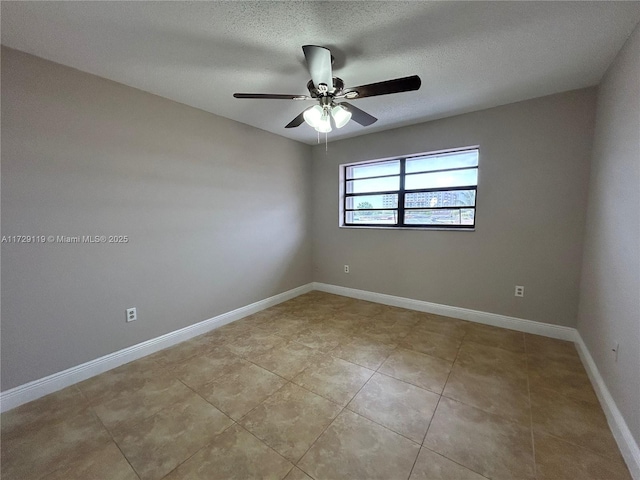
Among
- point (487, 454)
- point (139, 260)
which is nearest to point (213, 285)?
point (139, 260)

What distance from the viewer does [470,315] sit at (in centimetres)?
302

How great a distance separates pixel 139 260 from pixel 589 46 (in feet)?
12.7

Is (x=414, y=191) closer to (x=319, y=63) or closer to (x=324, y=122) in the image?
(x=324, y=122)

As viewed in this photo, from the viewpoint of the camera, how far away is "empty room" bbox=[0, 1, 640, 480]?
140 centimetres

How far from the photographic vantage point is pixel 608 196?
1.89 metres

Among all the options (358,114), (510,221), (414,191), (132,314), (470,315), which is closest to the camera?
(358,114)

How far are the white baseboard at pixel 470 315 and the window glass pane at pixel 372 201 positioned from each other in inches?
51.1

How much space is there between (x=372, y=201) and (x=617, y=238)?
251 centimetres

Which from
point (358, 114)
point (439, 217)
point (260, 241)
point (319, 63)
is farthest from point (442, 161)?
point (260, 241)

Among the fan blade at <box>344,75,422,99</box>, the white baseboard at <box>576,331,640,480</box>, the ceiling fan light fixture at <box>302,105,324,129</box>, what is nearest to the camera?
the white baseboard at <box>576,331,640,480</box>

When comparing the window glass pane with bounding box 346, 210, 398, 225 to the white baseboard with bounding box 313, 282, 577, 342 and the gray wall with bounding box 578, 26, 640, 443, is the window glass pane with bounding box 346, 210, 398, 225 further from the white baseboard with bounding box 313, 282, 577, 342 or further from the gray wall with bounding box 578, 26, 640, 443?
the gray wall with bounding box 578, 26, 640, 443

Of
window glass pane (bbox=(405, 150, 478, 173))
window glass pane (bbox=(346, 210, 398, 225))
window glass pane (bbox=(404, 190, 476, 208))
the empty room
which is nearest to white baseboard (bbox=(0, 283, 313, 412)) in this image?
the empty room

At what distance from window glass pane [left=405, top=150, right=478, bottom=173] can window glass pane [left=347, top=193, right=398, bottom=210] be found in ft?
1.43

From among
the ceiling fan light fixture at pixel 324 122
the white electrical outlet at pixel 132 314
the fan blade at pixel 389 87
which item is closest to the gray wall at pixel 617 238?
the fan blade at pixel 389 87
